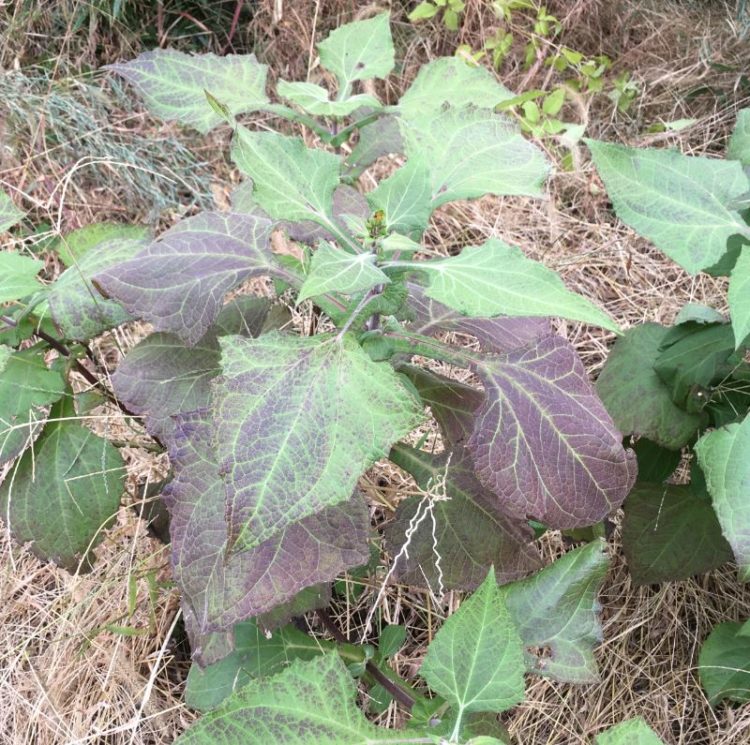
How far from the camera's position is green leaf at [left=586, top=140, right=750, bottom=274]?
0.97m

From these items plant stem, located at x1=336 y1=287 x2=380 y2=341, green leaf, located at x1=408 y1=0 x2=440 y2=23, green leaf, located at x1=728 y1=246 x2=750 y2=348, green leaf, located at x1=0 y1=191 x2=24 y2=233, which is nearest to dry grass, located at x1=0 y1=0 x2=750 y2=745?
green leaf, located at x1=0 y1=191 x2=24 y2=233

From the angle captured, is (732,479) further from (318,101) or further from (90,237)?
(90,237)

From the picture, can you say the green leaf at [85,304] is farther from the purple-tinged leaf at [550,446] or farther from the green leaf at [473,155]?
the purple-tinged leaf at [550,446]

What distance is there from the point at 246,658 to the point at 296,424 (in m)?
0.50

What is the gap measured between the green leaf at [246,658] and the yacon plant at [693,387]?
492 mm

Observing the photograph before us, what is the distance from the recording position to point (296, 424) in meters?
0.78

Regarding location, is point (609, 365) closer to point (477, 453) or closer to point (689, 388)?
point (689, 388)

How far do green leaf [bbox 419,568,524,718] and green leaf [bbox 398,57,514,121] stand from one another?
0.64m

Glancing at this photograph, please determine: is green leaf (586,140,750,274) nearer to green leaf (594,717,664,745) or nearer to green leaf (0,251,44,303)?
green leaf (594,717,664,745)

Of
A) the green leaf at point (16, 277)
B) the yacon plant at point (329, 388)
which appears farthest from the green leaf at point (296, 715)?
the green leaf at point (16, 277)

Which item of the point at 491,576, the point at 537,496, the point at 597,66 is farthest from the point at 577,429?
the point at 597,66

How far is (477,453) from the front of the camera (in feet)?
2.92

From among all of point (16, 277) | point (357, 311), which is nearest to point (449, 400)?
point (357, 311)

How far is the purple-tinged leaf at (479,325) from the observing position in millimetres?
1021
